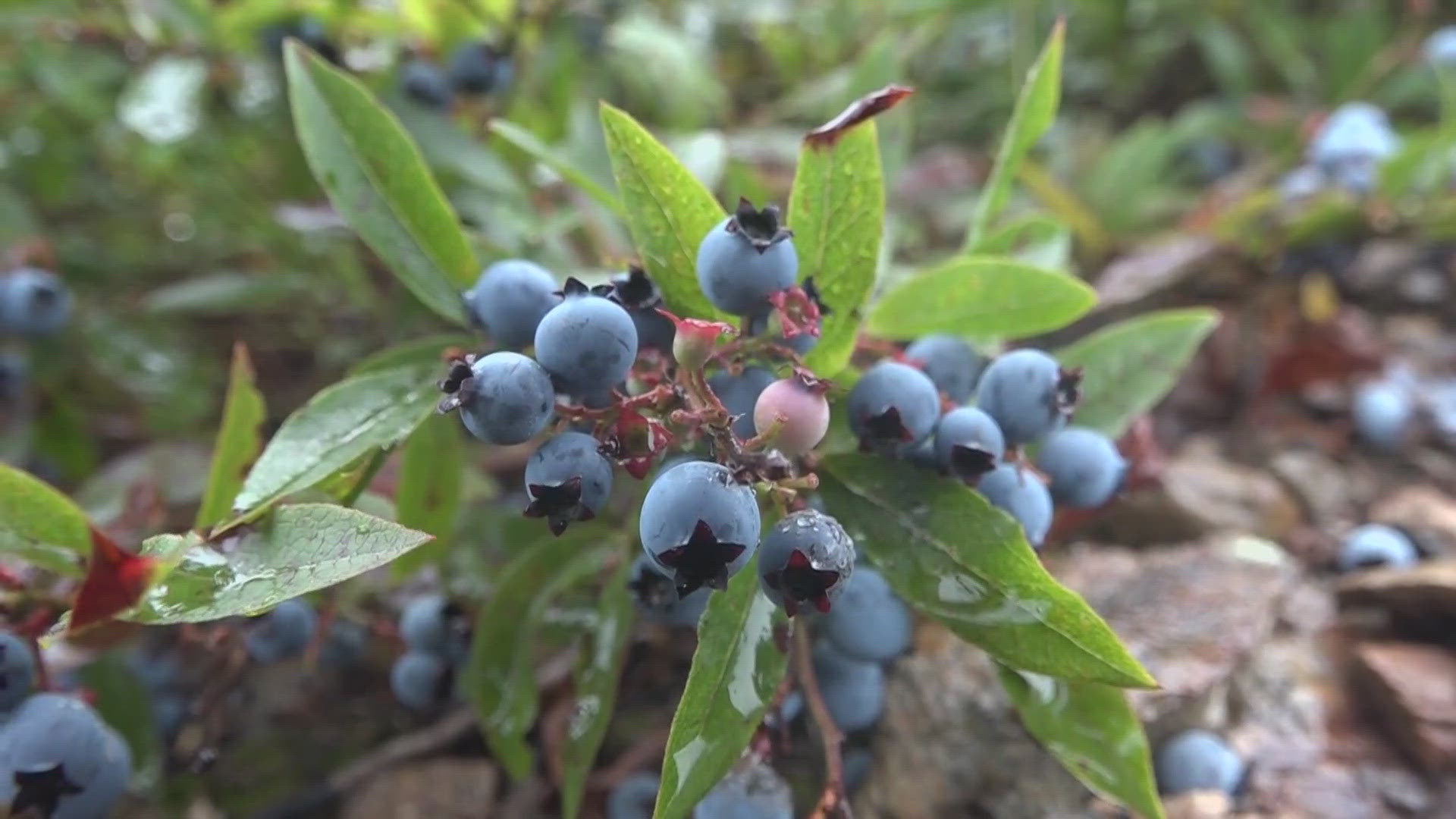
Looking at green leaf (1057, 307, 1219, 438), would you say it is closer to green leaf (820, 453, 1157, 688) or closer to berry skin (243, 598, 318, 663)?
green leaf (820, 453, 1157, 688)

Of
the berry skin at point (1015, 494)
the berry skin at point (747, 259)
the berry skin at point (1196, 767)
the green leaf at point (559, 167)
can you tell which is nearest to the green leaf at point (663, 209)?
the berry skin at point (747, 259)

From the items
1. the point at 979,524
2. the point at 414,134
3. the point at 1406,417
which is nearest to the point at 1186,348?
the point at 979,524

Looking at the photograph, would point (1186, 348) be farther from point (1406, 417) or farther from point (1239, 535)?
point (1406, 417)

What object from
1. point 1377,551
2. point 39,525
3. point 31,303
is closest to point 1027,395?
point 39,525

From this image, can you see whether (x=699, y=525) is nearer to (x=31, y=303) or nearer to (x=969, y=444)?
(x=969, y=444)

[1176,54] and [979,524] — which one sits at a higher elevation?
[1176,54]

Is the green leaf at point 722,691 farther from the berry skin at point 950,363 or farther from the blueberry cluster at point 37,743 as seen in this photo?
the blueberry cluster at point 37,743
